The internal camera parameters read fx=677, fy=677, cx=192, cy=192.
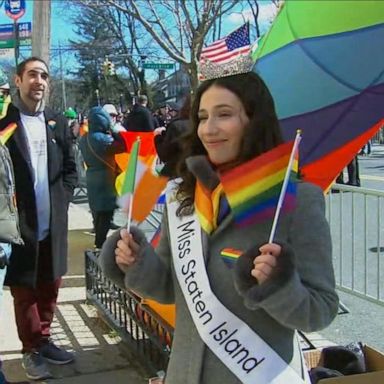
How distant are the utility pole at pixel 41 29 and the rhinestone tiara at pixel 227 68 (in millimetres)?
7429

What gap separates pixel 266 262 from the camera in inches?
64.7

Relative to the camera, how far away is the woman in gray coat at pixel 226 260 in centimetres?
181

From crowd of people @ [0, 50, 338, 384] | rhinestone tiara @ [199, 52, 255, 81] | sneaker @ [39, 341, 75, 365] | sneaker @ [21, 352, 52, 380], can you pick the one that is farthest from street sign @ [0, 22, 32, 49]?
crowd of people @ [0, 50, 338, 384]

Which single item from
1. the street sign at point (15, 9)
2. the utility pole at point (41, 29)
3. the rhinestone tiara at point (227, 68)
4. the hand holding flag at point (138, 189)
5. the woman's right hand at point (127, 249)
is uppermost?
the street sign at point (15, 9)

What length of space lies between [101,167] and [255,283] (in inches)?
240

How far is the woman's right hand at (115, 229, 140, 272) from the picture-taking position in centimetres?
199

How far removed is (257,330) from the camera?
6.24ft

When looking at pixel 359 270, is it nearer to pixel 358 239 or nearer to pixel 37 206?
pixel 358 239

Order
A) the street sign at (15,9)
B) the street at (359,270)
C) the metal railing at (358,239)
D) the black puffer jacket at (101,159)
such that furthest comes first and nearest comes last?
1. the street sign at (15,9)
2. the black puffer jacket at (101,159)
3. the metal railing at (358,239)
4. the street at (359,270)

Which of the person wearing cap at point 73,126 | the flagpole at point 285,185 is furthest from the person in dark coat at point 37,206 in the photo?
the flagpole at point 285,185

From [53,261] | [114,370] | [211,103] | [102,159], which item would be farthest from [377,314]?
[211,103]

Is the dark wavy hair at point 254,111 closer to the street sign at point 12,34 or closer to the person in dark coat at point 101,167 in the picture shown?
the person in dark coat at point 101,167

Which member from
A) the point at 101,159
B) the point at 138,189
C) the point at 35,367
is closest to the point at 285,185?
the point at 138,189

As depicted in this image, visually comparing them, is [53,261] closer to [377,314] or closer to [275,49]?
[275,49]
